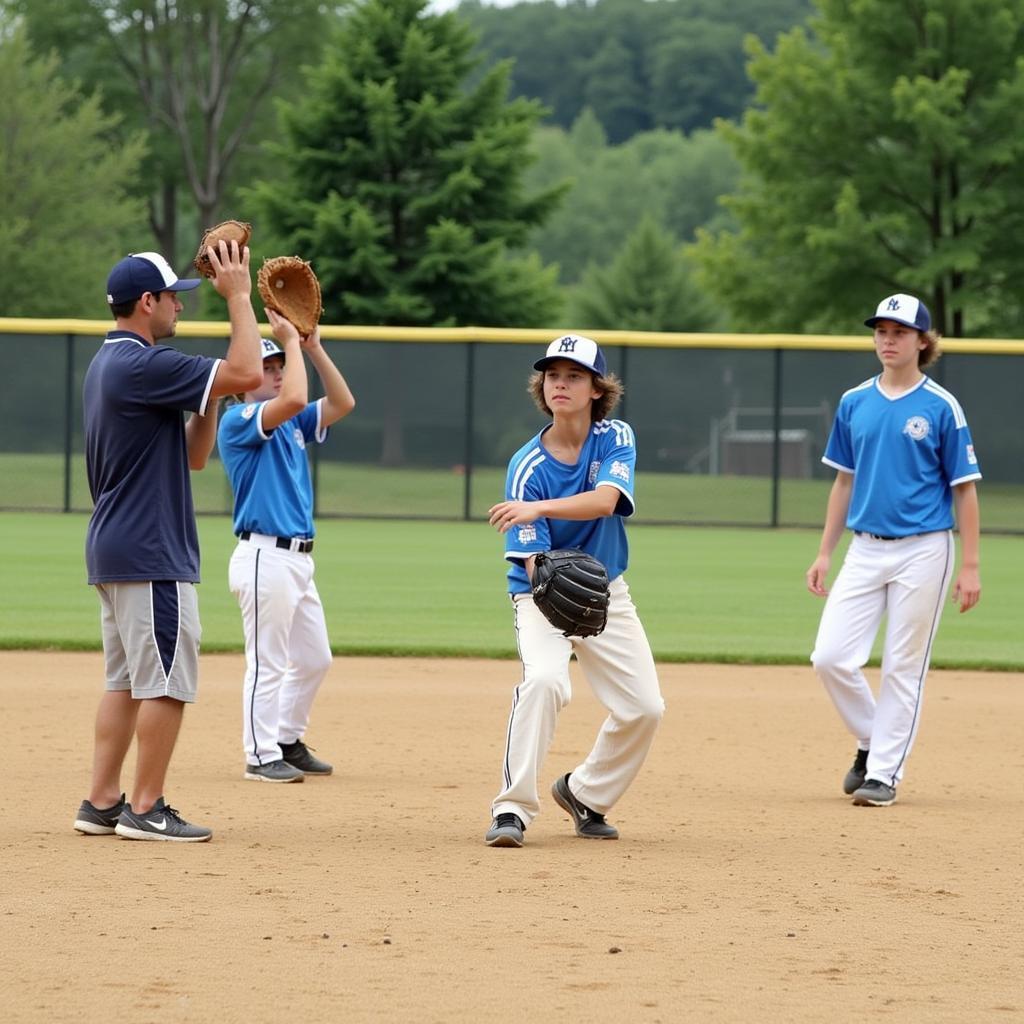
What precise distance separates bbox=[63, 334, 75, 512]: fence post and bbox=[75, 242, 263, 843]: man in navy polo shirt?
646 inches

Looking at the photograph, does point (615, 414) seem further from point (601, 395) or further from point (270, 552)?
point (601, 395)

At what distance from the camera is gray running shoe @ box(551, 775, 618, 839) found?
605 cm

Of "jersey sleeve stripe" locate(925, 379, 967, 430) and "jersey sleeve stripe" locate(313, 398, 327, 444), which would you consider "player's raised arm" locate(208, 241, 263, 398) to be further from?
"jersey sleeve stripe" locate(925, 379, 967, 430)

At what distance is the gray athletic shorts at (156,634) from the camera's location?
5.63m

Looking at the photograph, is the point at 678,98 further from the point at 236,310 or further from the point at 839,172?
the point at 236,310

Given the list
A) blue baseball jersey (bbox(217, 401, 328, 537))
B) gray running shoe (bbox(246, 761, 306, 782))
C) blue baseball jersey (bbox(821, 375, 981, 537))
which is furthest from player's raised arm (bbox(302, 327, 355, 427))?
blue baseball jersey (bbox(821, 375, 981, 537))

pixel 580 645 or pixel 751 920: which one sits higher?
pixel 580 645

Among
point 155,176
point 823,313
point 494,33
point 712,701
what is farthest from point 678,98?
point 712,701

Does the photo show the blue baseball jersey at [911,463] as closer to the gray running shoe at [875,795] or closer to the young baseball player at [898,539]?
the young baseball player at [898,539]

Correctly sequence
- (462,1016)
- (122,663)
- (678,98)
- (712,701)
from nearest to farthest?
(462,1016) < (122,663) < (712,701) < (678,98)

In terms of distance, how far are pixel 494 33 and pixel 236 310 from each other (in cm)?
12819

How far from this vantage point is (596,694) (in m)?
5.94

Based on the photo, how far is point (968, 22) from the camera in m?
31.7

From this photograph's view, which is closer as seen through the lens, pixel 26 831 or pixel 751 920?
pixel 751 920
